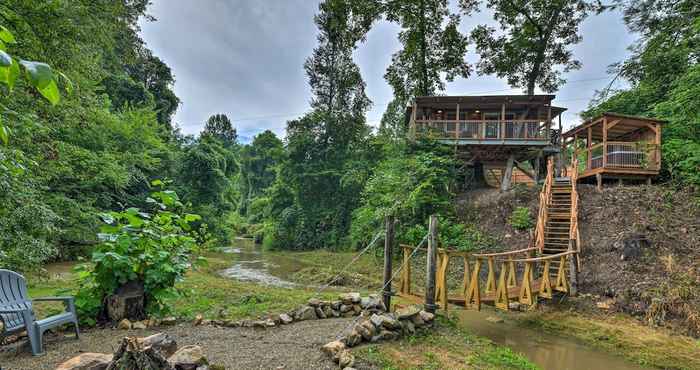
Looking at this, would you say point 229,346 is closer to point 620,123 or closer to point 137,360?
point 137,360

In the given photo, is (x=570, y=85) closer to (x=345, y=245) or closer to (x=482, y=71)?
(x=482, y=71)

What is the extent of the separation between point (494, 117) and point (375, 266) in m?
9.91

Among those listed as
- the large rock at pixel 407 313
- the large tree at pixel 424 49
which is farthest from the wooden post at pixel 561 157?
the large rock at pixel 407 313

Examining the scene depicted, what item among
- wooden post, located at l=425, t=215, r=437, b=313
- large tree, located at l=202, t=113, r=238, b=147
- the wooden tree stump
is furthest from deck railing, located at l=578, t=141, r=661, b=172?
large tree, located at l=202, t=113, r=238, b=147

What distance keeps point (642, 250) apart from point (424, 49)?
13.5 m

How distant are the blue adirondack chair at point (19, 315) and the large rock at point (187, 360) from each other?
1.65m

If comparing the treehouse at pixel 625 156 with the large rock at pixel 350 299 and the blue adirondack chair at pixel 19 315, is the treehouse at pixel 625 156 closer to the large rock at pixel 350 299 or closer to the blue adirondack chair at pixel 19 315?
the large rock at pixel 350 299

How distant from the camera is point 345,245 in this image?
17.5 meters

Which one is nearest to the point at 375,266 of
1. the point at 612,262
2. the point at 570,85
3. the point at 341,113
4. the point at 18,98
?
the point at 612,262

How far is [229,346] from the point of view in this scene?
3865 mm

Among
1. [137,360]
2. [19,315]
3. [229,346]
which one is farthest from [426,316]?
[19,315]

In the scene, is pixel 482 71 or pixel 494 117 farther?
pixel 482 71

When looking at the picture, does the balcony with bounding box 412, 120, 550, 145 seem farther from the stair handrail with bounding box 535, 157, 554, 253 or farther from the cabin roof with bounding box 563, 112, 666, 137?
the stair handrail with bounding box 535, 157, 554, 253

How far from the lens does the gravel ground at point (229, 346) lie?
10.6 ft
